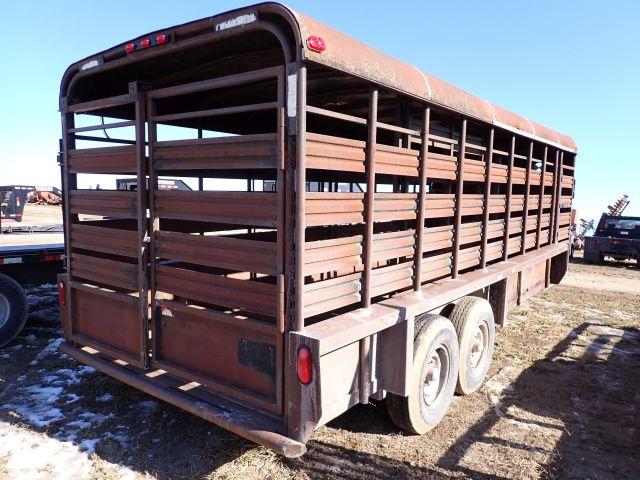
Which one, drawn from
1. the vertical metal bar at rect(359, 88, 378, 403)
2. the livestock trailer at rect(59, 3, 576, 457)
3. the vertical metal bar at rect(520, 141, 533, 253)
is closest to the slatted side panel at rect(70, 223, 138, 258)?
the livestock trailer at rect(59, 3, 576, 457)

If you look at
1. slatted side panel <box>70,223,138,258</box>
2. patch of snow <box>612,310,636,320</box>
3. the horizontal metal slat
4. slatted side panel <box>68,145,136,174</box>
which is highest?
slatted side panel <box>68,145,136,174</box>

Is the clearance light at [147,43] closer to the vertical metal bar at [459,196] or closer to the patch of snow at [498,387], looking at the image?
the vertical metal bar at [459,196]

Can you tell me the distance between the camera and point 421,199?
3.39 meters

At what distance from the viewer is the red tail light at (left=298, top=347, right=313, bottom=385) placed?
2.45 metres

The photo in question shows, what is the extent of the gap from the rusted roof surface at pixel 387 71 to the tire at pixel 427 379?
1681 mm

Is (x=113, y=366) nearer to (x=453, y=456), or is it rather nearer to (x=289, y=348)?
(x=289, y=348)

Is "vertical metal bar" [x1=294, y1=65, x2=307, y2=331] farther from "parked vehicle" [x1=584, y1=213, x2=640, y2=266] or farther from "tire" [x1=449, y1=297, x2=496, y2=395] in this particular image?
"parked vehicle" [x1=584, y1=213, x2=640, y2=266]

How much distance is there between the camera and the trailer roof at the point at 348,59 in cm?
235

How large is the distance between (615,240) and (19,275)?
1567cm

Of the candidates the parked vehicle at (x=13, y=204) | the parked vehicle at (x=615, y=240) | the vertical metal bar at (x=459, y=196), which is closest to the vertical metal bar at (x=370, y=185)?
the vertical metal bar at (x=459, y=196)

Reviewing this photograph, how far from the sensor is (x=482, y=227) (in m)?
4.43

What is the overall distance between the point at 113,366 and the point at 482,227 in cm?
346

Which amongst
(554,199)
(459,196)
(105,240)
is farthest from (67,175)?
(554,199)

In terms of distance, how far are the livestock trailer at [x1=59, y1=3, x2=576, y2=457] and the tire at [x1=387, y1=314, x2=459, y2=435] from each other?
0.05 ft
